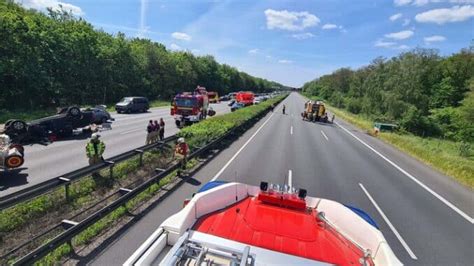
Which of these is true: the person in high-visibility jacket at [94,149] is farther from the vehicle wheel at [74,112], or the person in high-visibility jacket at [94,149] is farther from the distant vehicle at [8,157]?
the vehicle wheel at [74,112]

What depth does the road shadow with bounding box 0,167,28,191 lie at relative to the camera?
1105cm

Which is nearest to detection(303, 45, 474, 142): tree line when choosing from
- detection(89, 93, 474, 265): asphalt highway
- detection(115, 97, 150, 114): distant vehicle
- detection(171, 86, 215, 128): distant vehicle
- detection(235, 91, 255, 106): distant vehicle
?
detection(235, 91, 255, 106): distant vehicle

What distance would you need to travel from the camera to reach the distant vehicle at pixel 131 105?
37.7m

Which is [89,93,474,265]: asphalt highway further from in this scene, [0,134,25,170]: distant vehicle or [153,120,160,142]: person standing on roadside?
[0,134,25,170]: distant vehicle

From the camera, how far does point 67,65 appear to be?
37.2 m

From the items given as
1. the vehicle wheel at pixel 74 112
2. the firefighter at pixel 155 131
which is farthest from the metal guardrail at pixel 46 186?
the vehicle wheel at pixel 74 112

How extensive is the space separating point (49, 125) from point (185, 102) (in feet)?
40.0

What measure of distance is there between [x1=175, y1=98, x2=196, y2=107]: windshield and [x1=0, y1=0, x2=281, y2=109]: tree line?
49.2 ft

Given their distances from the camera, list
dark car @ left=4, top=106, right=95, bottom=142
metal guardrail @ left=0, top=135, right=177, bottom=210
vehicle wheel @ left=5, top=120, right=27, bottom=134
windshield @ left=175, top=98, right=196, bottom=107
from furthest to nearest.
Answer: windshield @ left=175, top=98, right=196, bottom=107
dark car @ left=4, top=106, right=95, bottom=142
vehicle wheel @ left=5, top=120, right=27, bottom=134
metal guardrail @ left=0, top=135, right=177, bottom=210

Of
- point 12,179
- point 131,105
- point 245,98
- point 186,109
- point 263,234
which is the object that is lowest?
point 12,179

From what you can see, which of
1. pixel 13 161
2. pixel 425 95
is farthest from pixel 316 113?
pixel 13 161

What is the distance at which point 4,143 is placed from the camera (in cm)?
1230

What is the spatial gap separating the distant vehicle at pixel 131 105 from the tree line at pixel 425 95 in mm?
38399

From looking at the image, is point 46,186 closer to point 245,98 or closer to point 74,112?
point 74,112
